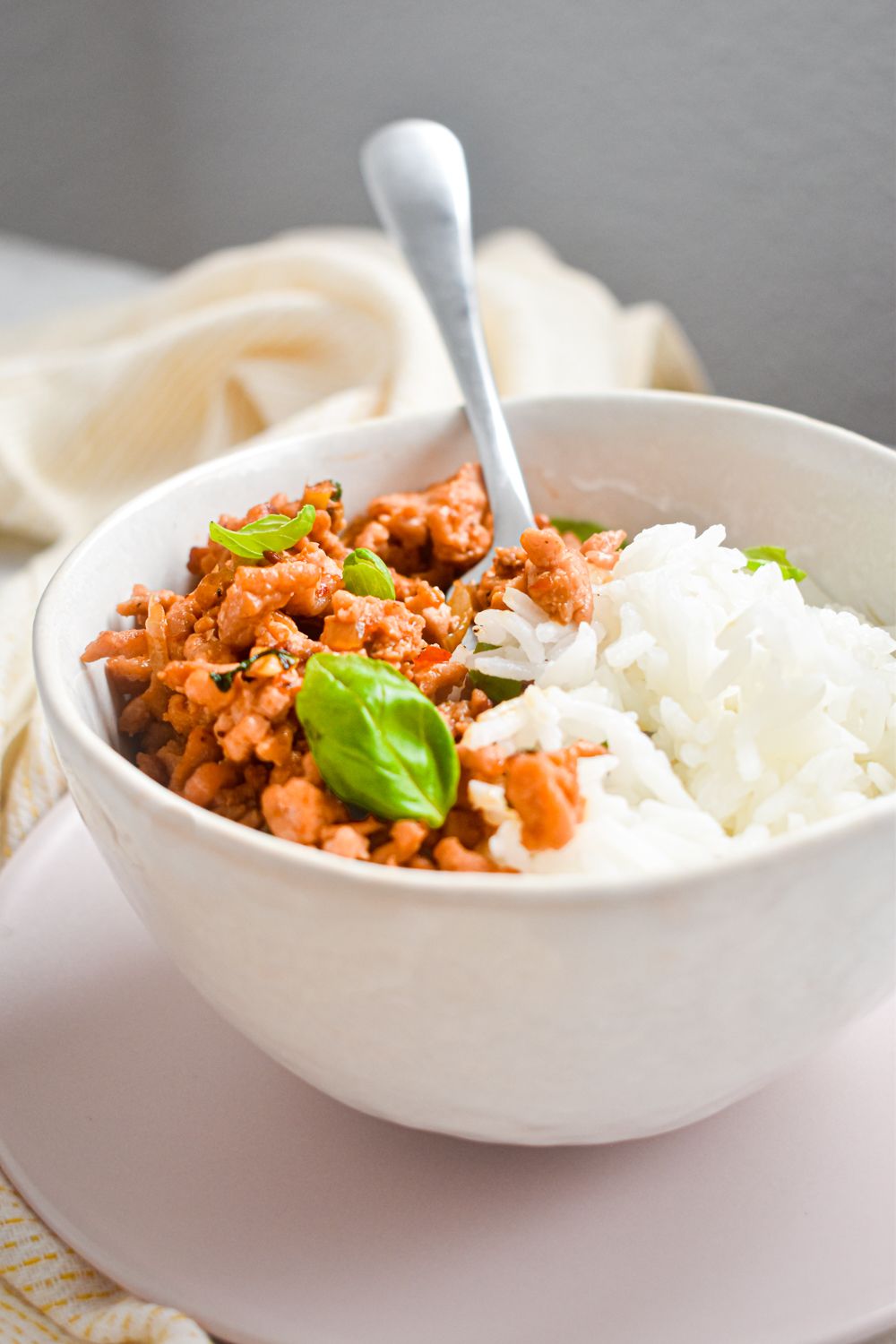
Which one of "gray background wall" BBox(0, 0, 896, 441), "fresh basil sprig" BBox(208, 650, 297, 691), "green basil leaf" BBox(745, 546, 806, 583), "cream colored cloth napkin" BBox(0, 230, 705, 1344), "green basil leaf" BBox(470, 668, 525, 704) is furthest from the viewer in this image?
"gray background wall" BBox(0, 0, 896, 441)

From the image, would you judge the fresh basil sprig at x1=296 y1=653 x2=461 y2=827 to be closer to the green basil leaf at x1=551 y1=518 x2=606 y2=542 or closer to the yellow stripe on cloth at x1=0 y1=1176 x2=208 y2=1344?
the yellow stripe on cloth at x1=0 y1=1176 x2=208 y2=1344

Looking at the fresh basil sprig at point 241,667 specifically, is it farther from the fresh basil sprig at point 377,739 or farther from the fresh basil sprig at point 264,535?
the fresh basil sprig at point 264,535

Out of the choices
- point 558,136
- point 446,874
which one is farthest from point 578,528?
Result: point 558,136

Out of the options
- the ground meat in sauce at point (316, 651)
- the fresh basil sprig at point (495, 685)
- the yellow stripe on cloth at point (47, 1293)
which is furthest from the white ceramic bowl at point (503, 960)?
the fresh basil sprig at point (495, 685)

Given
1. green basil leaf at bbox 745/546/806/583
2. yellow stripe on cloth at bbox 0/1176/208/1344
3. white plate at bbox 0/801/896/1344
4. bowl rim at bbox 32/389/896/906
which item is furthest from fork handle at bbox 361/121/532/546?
yellow stripe on cloth at bbox 0/1176/208/1344

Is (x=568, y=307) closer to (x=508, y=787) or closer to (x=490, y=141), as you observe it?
(x=490, y=141)

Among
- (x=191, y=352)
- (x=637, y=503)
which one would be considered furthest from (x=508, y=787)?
(x=191, y=352)
